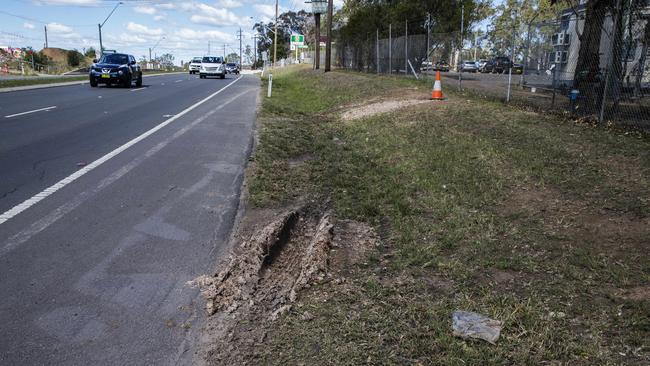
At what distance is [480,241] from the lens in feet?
15.1

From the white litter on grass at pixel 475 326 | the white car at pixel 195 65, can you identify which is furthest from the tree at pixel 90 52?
the white litter on grass at pixel 475 326

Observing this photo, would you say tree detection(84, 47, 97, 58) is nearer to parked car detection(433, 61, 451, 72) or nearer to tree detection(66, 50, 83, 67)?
tree detection(66, 50, 83, 67)

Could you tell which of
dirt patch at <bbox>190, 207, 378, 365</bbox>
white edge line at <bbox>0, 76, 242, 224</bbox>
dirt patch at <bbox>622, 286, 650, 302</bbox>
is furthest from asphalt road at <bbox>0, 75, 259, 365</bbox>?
dirt patch at <bbox>622, 286, 650, 302</bbox>

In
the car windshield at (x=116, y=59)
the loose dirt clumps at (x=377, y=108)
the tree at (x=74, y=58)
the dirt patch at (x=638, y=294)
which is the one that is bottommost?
the dirt patch at (x=638, y=294)

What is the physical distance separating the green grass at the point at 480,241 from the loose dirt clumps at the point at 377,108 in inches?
133

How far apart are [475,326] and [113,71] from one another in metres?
24.9

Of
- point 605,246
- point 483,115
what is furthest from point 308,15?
point 605,246

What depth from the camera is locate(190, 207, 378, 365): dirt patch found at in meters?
3.14

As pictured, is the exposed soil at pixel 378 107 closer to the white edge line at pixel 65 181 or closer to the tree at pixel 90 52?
the white edge line at pixel 65 181

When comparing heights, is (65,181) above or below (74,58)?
below

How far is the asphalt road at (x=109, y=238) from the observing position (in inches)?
121

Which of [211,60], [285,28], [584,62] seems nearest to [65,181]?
[584,62]

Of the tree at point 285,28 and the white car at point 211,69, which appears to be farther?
the tree at point 285,28

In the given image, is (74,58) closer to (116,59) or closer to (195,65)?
(195,65)
